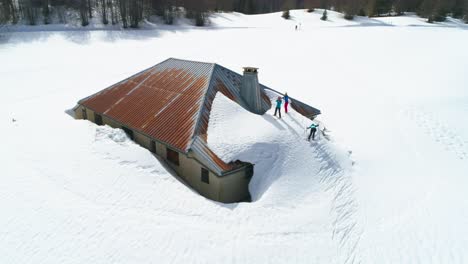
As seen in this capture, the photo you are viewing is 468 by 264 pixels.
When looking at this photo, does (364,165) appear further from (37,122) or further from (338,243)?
(37,122)

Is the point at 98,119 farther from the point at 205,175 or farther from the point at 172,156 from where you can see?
the point at 205,175

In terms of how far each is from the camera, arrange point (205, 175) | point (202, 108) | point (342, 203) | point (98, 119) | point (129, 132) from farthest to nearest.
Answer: point (98, 119), point (129, 132), point (202, 108), point (205, 175), point (342, 203)

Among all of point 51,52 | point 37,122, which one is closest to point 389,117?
point 37,122

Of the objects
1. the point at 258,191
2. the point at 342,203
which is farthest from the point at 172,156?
the point at 342,203

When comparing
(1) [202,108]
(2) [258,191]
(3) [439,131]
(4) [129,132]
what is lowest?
(3) [439,131]

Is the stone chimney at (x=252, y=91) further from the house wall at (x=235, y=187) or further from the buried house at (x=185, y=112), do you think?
the house wall at (x=235, y=187)

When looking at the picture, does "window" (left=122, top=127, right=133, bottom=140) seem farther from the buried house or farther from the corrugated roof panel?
the corrugated roof panel

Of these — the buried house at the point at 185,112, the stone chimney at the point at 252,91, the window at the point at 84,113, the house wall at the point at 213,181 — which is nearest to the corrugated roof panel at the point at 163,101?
the buried house at the point at 185,112
